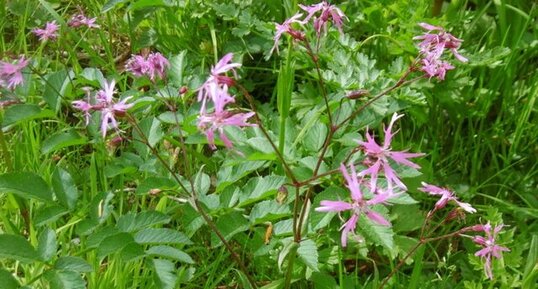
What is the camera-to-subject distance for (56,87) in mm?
1633

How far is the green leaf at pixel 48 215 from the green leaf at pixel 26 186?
0.02 metres

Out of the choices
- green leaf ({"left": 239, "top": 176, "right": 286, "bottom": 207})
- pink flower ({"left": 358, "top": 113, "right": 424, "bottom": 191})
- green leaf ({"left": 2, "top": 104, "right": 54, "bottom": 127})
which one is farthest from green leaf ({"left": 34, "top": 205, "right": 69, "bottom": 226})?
pink flower ({"left": 358, "top": 113, "right": 424, "bottom": 191})

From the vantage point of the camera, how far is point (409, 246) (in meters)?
1.77

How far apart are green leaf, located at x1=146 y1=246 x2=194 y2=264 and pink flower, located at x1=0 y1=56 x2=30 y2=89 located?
0.53 m

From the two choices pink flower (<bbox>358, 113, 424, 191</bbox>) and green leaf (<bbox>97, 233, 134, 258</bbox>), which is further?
green leaf (<bbox>97, 233, 134, 258</bbox>)

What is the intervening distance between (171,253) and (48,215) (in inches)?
10.0

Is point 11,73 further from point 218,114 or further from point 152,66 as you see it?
point 218,114

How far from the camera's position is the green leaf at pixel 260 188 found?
1.40m

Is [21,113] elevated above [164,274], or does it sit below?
above

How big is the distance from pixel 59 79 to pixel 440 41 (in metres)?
0.82

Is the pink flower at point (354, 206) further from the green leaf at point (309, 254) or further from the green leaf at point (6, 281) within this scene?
the green leaf at point (6, 281)

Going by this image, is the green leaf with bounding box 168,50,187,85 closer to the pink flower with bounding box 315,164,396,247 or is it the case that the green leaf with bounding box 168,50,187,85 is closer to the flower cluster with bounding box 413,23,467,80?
the flower cluster with bounding box 413,23,467,80

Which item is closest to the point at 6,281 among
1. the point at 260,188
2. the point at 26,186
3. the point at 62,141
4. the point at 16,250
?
the point at 16,250

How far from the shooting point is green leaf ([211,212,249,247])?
4.63 ft
